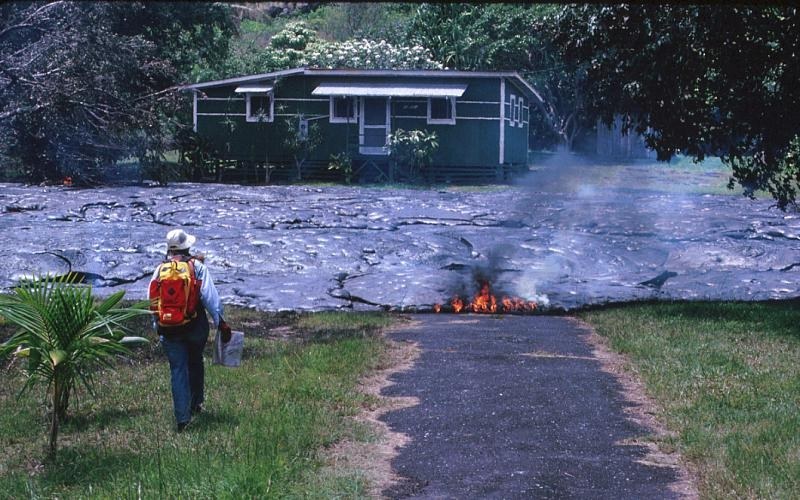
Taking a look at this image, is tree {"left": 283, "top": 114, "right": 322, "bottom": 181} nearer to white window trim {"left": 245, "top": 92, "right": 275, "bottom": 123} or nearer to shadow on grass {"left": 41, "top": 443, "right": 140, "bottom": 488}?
white window trim {"left": 245, "top": 92, "right": 275, "bottom": 123}

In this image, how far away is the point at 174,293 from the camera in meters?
8.87

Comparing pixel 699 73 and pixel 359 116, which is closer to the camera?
pixel 699 73

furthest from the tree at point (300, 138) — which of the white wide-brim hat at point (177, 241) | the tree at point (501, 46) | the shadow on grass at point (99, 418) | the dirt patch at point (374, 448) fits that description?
the white wide-brim hat at point (177, 241)

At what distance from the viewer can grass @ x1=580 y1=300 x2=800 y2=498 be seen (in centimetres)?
757

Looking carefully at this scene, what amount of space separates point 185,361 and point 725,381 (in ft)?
17.5

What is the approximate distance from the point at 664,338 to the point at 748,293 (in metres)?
5.79

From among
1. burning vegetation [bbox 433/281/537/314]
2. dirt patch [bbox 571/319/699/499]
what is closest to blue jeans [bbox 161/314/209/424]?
dirt patch [bbox 571/319/699/499]

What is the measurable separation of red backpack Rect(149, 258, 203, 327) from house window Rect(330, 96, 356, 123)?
31.2 meters

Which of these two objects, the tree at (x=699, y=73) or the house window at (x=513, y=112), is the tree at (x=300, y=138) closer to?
the house window at (x=513, y=112)

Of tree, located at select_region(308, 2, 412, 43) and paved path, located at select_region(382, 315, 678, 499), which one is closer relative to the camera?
paved path, located at select_region(382, 315, 678, 499)

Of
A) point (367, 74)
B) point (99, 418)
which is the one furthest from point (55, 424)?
point (367, 74)

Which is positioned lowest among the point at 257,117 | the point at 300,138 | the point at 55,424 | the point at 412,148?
the point at 55,424

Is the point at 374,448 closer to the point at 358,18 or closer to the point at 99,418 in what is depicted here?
the point at 99,418

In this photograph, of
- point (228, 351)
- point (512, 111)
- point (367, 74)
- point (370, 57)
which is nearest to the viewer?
point (228, 351)
